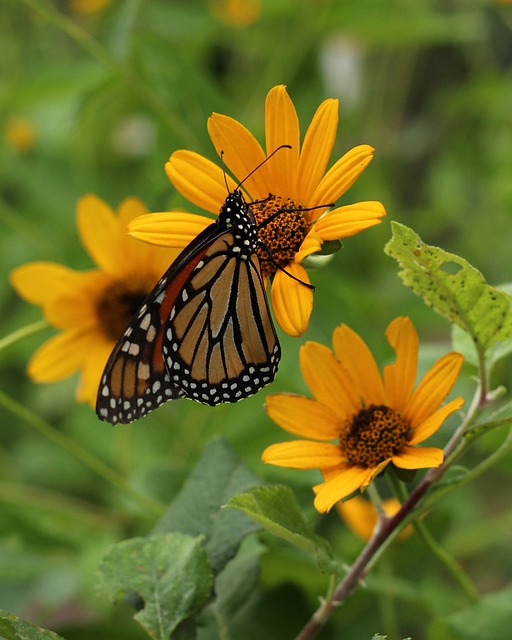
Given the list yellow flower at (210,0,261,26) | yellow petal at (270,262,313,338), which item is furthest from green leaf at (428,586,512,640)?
yellow flower at (210,0,261,26)

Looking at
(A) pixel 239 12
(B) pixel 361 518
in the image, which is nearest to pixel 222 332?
(B) pixel 361 518

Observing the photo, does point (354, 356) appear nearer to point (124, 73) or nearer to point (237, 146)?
point (237, 146)

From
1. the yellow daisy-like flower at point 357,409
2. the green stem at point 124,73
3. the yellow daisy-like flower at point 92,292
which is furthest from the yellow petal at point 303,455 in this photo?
the green stem at point 124,73

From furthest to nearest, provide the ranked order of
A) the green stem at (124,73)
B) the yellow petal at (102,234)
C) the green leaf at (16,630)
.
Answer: the green stem at (124,73) → the yellow petal at (102,234) → the green leaf at (16,630)

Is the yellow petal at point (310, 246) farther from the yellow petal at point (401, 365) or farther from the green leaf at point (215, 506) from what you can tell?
the green leaf at point (215, 506)

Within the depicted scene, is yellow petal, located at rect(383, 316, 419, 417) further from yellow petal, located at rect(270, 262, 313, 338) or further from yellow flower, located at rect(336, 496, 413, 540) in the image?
yellow flower, located at rect(336, 496, 413, 540)

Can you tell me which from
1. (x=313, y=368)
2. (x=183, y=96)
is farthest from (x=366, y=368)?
(x=183, y=96)
